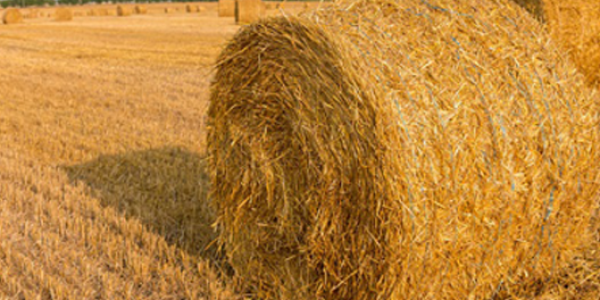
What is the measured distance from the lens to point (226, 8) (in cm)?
3244

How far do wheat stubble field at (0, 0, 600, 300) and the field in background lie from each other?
0.01m

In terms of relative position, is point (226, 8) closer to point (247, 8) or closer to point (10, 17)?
point (247, 8)

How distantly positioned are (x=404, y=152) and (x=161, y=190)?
3.15 metres

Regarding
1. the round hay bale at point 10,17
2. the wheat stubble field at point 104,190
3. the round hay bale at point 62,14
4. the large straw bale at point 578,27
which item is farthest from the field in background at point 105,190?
the round hay bale at point 62,14

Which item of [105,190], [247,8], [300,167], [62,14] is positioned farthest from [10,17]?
A: [300,167]

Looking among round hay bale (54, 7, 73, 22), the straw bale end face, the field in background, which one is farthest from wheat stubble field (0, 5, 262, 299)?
round hay bale (54, 7, 73, 22)

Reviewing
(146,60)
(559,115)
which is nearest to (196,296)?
(559,115)

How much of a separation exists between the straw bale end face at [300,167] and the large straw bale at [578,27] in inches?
162

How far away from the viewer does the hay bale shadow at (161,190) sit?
4324 millimetres

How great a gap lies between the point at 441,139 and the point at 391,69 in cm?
43

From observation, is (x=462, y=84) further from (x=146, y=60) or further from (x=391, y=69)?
(x=146, y=60)

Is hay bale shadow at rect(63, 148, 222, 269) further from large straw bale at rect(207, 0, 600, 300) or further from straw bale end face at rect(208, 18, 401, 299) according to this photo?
large straw bale at rect(207, 0, 600, 300)

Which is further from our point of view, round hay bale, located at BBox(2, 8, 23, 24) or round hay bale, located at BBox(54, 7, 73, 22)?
round hay bale, located at BBox(54, 7, 73, 22)

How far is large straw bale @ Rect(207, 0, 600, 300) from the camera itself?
278cm
